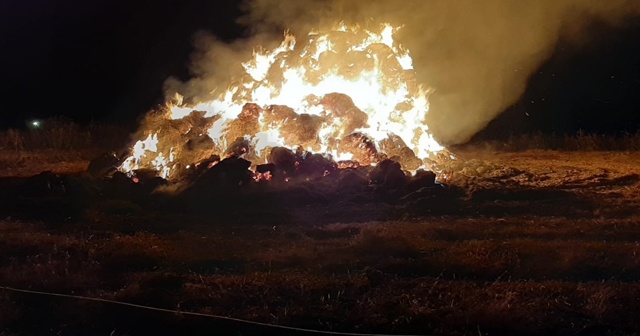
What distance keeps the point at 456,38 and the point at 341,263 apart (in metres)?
13.6

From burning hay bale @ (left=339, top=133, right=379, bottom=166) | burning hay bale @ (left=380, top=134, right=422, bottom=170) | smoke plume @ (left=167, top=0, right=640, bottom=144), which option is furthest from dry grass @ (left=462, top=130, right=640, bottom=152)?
burning hay bale @ (left=339, top=133, right=379, bottom=166)

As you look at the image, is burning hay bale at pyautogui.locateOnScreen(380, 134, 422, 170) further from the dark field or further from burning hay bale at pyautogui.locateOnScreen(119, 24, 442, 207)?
the dark field

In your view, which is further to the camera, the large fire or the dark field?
the large fire

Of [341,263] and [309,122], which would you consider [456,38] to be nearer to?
[309,122]

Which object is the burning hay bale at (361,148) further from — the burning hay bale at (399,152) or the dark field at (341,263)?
the dark field at (341,263)

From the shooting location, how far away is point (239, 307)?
7.23 metres

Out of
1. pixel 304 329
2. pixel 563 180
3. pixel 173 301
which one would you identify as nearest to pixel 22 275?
pixel 173 301

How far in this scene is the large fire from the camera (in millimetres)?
15648

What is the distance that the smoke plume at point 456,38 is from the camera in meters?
17.5

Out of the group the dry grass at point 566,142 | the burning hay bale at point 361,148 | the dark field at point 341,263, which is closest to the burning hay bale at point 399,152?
the burning hay bale at point 361,148

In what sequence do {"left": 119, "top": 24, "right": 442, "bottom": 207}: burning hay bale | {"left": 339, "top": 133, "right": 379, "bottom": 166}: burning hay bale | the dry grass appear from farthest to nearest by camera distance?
the dry grass → {"left": 339, "top": 133, "right": 379, "bottom": 166}: burning hay bale → {"left": 119, "top": 24, "right": 442, "bottom": 207}: burning hay bale

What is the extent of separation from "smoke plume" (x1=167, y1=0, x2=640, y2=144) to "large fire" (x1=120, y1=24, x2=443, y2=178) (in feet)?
2.20

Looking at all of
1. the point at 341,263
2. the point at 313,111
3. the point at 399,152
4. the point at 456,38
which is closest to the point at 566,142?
the point at 456,38

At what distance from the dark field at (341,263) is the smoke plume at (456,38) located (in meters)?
5.58
